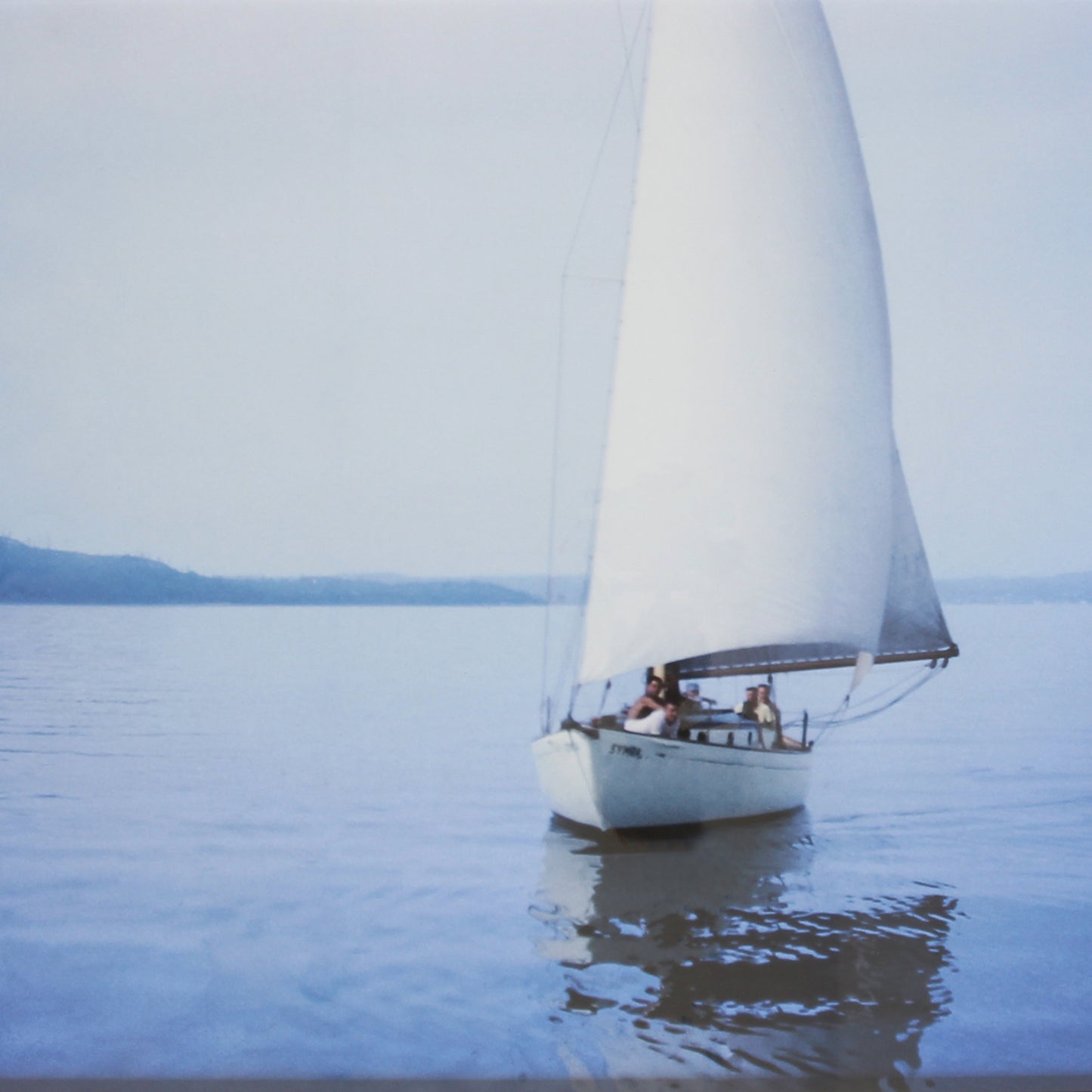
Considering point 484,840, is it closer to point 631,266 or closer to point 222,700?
point 631,266

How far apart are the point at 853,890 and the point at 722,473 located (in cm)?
368

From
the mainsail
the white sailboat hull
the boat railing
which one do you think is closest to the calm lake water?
the white sailboat hull

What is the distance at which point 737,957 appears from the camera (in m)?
7.14

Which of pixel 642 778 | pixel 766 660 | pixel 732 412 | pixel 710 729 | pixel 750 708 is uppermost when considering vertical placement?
pixel 732 412

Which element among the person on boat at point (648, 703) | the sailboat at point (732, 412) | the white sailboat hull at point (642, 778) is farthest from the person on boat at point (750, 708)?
the person on boat at point (648, 703)

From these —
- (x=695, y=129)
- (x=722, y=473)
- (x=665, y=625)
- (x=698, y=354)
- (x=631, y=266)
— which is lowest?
(x=665, y=625)

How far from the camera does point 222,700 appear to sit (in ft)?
81.9

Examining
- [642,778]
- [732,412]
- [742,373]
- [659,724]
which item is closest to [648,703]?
[659,724]

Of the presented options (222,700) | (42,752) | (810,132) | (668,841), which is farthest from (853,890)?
(222,700)

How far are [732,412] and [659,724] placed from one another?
2856 mm

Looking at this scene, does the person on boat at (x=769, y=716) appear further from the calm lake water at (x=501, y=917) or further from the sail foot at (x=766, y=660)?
the calm lake water at (x=501, y=917)

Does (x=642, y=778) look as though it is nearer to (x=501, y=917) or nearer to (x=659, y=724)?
(x=659, y=724)

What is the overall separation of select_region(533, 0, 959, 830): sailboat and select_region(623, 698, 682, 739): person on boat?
0.22 m

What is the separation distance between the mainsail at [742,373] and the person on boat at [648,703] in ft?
1.39
